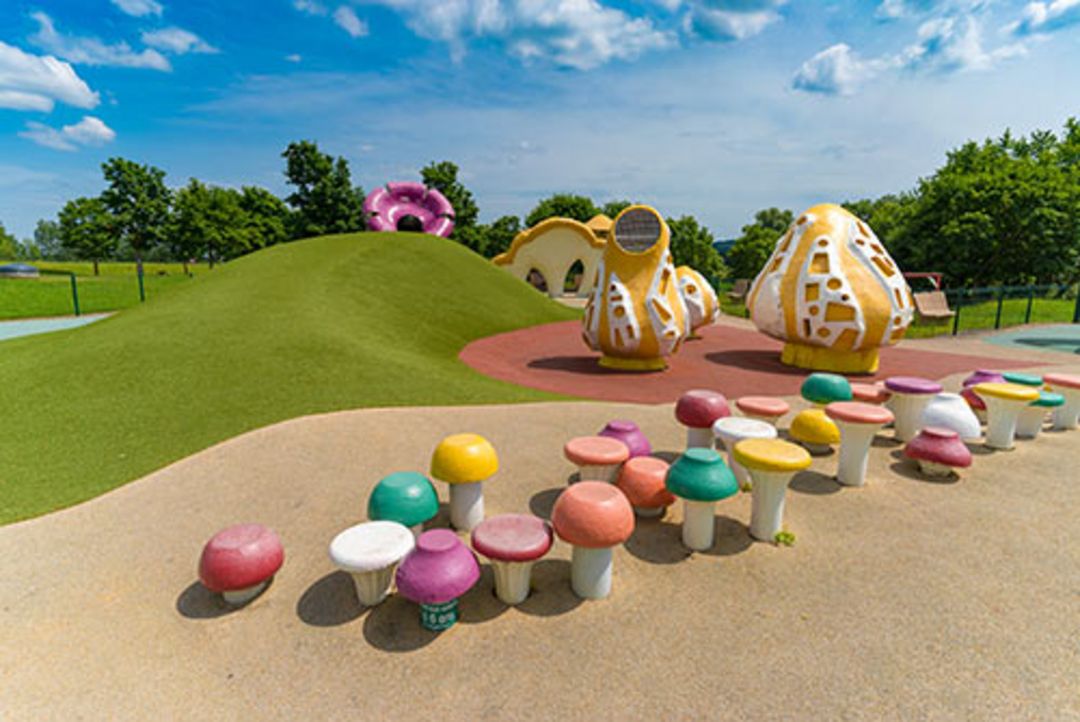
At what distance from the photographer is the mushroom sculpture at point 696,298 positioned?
53.8 feet

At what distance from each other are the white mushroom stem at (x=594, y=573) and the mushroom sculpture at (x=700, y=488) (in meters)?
0.91

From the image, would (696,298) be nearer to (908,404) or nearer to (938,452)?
(908,404)

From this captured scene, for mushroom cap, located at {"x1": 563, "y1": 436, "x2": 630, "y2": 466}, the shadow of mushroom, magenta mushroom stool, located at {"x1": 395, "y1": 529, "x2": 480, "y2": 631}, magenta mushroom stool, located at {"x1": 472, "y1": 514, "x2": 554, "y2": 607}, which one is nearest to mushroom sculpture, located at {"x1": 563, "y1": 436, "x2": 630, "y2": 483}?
mushroom cap, located at {"x1": 563, "y1": 436, "x2": 630, "y2": 466}

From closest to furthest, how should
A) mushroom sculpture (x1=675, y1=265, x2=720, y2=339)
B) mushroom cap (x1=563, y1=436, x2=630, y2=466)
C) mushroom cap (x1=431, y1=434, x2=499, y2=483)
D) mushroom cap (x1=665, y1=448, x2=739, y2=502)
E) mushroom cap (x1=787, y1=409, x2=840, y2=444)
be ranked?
mushroom cap (x1=665, y1=448, x2=739, y2=502) < mushroom cap (x1=431, y1=434, x2=499, y2=483) < mushroom cap (x1=563, y1=436, x2=630, y2=466) < mushroom cap (x1=787, y1=409, x2=840, y2=444) < mushroom sculpture (x1=675, y1=265, x2=720, y2=339)

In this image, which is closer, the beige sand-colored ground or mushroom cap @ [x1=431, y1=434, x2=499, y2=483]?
the beige sand-colored ground

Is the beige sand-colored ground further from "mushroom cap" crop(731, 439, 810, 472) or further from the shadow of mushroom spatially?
"mushroom cap" crop(731, 439, 810, 472)

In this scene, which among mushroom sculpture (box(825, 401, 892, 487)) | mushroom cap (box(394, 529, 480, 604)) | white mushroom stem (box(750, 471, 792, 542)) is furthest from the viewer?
mushroom sculpture (box(825, 401, 892, 487))

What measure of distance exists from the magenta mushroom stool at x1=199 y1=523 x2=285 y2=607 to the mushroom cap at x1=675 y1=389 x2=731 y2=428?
4.49m

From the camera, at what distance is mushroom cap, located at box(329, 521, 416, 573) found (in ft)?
12.0

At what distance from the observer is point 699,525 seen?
15.1 feet

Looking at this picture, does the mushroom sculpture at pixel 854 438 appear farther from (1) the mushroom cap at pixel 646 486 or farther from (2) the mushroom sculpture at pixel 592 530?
(2) the mushroom sculpture at pixel 592 530

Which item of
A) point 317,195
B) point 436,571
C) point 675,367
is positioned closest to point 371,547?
Answer: point 436,571

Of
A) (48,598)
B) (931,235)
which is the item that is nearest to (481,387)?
(48,598)

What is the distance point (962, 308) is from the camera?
23.1 metres
